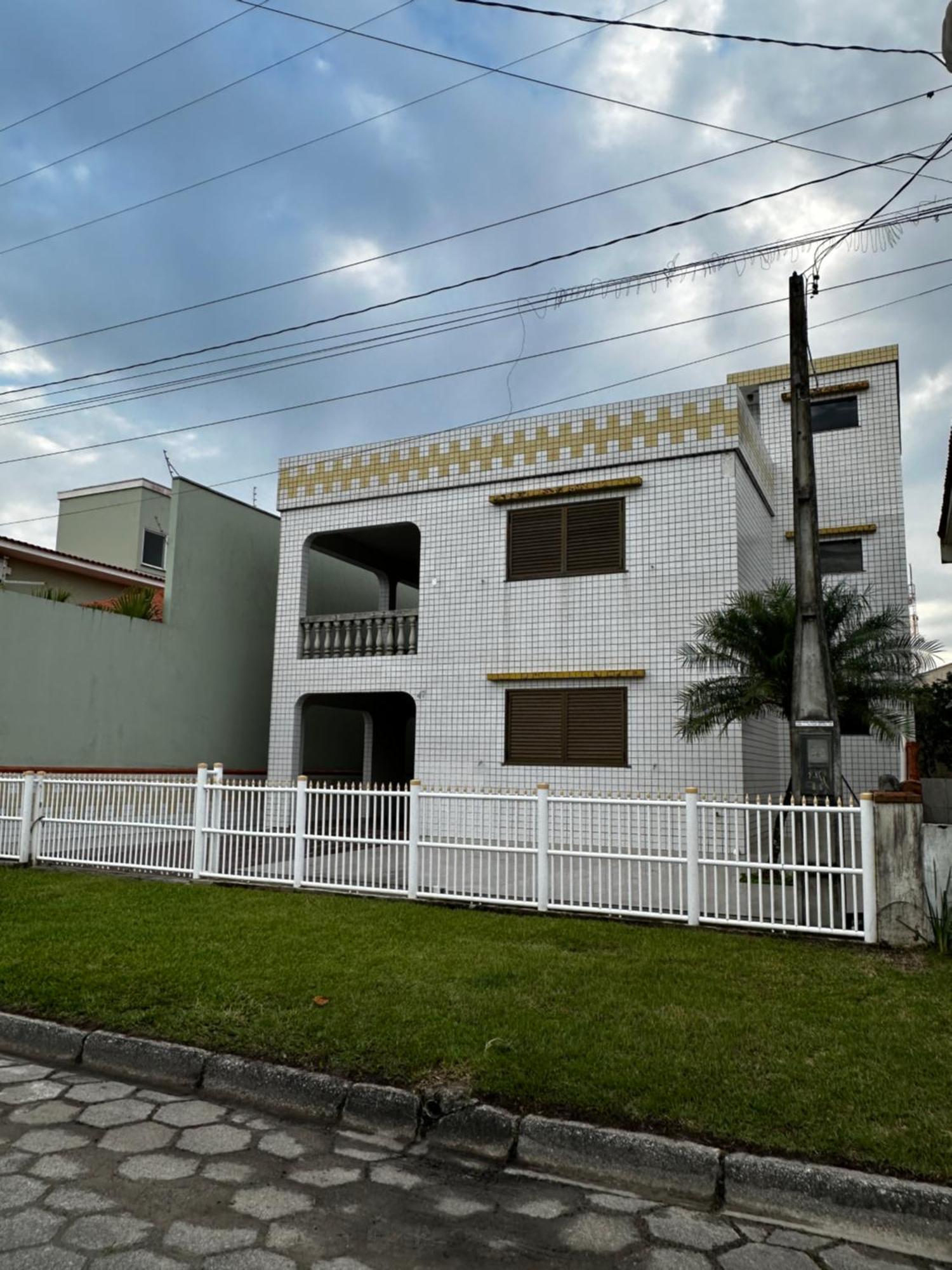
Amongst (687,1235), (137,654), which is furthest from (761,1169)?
(137,654)

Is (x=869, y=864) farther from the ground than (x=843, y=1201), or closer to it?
farther from the ground

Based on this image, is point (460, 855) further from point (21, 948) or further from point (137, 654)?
point (137, 654)

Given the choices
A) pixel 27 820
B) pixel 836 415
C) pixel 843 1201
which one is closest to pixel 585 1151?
pixel 843 1201

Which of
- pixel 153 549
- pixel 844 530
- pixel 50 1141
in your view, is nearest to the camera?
pixel 50 1141

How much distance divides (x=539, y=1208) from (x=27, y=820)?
32.7ft

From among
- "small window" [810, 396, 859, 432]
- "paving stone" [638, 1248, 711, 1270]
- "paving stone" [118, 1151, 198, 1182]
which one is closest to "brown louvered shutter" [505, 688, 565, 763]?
"small window" [810, 396, 859, 432]

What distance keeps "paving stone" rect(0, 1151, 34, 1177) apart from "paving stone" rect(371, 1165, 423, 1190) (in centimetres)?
144

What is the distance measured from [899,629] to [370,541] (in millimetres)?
9881

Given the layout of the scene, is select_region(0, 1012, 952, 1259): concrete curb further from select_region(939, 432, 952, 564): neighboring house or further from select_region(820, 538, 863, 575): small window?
select_region(820, 538, 863, 575): small window

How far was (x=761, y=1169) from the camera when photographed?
367cm

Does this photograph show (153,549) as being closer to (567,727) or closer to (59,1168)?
(567,727)

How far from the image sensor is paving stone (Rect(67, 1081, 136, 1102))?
184 inches

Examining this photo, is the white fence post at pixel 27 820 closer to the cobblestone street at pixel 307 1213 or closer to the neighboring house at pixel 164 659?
the neighboring house at pixel 164 659

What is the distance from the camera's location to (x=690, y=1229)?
345cm
